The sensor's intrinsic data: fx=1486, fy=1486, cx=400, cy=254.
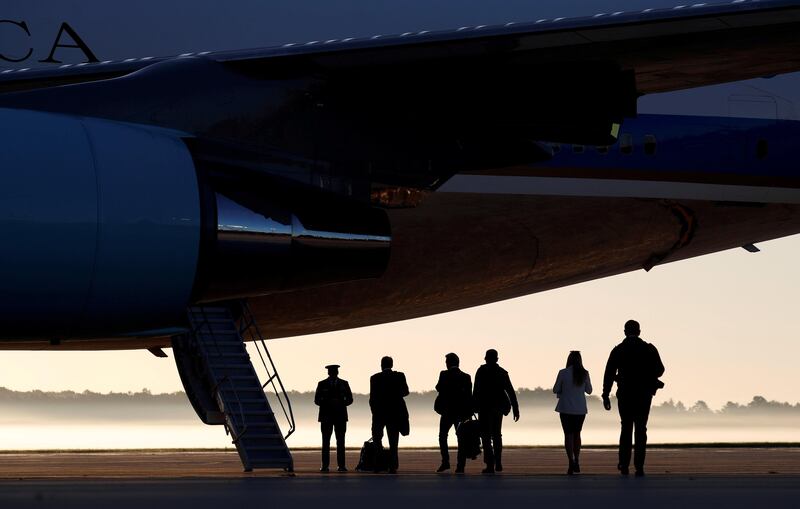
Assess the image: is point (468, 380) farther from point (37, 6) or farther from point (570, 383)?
point (37, 6)

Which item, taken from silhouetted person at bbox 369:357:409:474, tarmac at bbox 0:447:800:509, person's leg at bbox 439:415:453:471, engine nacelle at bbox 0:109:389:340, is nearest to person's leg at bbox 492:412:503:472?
person's leg at bbox 439:415:453:471

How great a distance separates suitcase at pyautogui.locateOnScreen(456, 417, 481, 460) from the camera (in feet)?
48.9

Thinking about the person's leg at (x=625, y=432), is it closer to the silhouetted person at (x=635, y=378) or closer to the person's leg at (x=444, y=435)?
the silhouetted person at (x=635, y=378)

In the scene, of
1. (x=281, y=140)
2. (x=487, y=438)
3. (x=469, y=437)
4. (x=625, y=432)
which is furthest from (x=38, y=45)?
(x=281, y=140)

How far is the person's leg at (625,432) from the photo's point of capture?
45.3 feet

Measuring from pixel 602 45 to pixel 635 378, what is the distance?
5862mm

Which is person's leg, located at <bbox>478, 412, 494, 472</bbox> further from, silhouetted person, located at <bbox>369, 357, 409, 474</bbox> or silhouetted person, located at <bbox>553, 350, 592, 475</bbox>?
silhouetted person, located at <bbox>369, 357, 409, 474</bbox>

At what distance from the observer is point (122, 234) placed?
7.30 meters

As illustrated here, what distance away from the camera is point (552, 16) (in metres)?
17.3

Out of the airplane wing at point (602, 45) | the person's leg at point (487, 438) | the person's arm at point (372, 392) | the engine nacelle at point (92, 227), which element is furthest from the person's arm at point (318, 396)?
the engine nacelle at point (92, 227)

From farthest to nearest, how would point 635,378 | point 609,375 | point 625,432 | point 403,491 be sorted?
point 625,432, point 609,375, point 635,378, point 403,491

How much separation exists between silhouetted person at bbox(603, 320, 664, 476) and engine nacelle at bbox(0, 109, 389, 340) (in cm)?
604

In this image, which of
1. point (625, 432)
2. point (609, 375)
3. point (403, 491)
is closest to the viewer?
point (403, 491)

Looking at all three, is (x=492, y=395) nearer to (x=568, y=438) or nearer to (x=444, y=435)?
(x=444, y=435)
